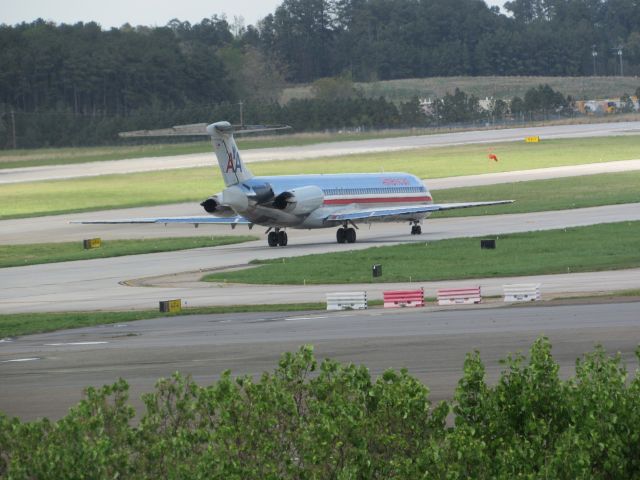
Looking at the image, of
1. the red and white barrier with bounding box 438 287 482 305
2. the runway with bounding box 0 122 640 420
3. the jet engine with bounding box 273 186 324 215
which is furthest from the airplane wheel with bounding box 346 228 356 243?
the red and white barrier with bounding box 438 287 482 305

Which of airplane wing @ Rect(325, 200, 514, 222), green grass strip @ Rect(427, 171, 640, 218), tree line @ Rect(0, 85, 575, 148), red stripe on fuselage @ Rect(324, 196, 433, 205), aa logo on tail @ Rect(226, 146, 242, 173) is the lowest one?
green grass strip @ Rect(427, 171, 640, 218)

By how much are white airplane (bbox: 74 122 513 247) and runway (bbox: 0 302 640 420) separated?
70.6 ft

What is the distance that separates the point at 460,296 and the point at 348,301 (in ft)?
11.4

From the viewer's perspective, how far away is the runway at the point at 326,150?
447ft

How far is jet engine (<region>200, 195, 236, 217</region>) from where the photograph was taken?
64.5 metres

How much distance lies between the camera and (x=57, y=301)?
162 feet

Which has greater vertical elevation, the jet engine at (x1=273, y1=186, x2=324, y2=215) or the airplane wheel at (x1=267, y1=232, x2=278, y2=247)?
the jet engine at (x1=273, y1=186, x2=324, y2=215)

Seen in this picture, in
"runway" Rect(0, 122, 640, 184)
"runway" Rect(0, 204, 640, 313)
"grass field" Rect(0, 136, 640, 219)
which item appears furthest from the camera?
"runway" Rect(0, 122, 640, 184)

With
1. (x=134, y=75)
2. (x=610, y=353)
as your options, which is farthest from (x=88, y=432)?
(x=134, y=75)

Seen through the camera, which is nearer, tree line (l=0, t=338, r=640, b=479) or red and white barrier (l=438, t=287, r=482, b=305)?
tree line (l=0, t=338, r=640, b=479)

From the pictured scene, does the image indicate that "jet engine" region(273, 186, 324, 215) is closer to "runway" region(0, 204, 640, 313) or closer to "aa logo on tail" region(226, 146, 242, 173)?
"runway" region(0, 204, 640, 313)

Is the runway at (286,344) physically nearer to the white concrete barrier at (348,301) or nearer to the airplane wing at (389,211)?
the white concrete barrier at (348,301)

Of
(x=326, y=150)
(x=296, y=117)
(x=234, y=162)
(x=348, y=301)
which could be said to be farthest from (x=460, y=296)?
(x=296, y=117)

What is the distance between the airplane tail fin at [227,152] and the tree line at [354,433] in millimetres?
45926
